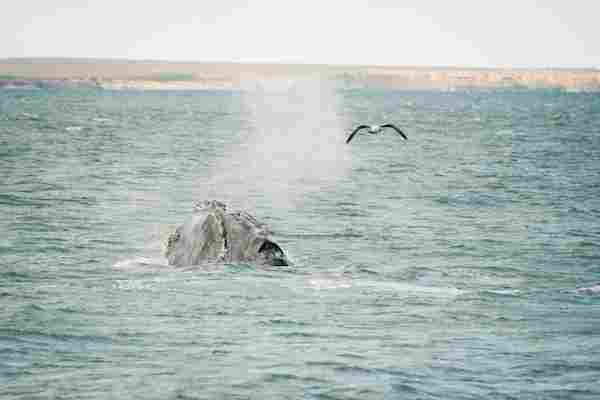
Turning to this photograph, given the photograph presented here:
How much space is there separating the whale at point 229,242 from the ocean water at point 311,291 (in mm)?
668

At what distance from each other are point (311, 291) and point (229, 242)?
4299 mm

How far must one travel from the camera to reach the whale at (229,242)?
33375 mm

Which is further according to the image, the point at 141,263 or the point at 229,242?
the point at 141,263

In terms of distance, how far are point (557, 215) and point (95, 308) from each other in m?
29.0

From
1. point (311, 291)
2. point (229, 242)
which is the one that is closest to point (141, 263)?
point (229, 242)

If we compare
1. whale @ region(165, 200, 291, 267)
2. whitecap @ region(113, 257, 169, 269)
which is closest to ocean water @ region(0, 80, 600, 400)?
whitecap @ region(113, 257, 169, 269)

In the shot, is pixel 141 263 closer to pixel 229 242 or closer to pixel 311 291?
pixel 229 242

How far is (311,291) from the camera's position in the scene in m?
30.5

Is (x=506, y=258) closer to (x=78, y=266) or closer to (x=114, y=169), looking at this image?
(x=78, y=266)

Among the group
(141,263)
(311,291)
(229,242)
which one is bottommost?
(311,291)

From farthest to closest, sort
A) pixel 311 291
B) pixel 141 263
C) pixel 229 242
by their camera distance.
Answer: pixel 141 263 < pixel 229 242 < pixel 311 291

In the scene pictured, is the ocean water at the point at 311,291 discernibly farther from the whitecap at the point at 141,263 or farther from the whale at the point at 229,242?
the whale at the point at 229,242

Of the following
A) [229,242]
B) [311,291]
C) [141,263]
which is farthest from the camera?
[141,263]

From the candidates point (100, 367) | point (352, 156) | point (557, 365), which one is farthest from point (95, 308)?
point (352, 156)
